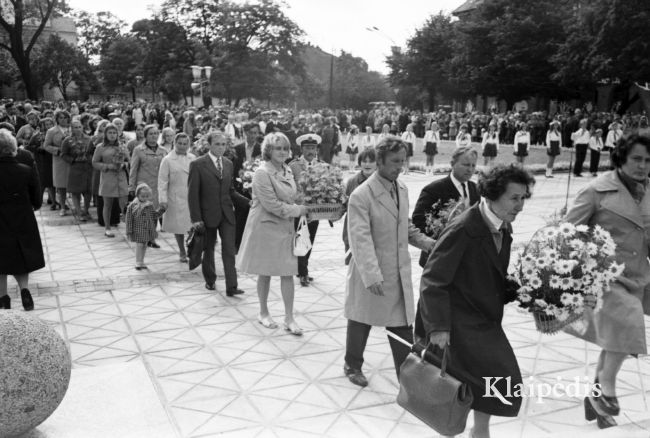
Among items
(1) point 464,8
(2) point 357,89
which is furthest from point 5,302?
(1) point 464,8

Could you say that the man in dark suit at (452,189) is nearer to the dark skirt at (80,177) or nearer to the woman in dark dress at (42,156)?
the dark skirt at (80,177)

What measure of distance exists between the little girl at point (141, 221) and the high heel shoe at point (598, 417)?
596 cm

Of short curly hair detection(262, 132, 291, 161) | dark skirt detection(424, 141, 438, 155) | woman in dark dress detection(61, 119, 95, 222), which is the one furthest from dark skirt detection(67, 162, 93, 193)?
dark skirt detection(424, 141, 438, 155)

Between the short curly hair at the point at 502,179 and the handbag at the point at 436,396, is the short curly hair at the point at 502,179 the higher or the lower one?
the higher one

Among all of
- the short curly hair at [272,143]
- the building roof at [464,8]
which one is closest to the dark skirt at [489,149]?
the short curly hair at [272,143]

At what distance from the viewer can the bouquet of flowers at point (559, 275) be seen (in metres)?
3.64

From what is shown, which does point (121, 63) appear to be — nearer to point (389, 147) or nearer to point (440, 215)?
point (440, 215)

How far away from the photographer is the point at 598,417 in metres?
4.57

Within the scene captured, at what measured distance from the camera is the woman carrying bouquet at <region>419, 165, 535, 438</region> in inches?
142

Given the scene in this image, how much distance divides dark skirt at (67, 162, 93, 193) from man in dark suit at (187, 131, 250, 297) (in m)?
4.99

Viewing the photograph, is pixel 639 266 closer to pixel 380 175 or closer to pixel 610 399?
pixel 610 399

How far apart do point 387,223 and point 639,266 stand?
5.59 ft

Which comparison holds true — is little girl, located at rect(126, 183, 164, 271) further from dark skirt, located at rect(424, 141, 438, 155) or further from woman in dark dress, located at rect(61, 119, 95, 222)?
dark skirt, located at rect(424, 141, 438, 155)

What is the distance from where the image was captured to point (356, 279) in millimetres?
5109
